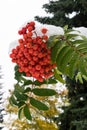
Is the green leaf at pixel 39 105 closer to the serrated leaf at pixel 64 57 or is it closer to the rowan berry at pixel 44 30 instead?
the serrated leaf at pixel 64 57

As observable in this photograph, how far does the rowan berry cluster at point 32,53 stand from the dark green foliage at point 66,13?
32.8ft

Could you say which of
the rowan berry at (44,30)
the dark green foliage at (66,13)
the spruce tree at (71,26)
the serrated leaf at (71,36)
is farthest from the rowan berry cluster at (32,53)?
the dark green foliage at (66,13)

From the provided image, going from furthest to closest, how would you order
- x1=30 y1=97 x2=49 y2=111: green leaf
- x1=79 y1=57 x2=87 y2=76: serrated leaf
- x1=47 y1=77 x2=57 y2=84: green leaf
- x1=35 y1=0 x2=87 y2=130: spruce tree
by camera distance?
x1=35 y1=0 x2=87 y2=130: spruce tree
x1=47 y1=77 x2=57 y2=84: green leaf
x1=30 y1=97 x2=49 y2=111: green leaf
x1=79 y1=57 x2=87 y2=76: serrated leaf

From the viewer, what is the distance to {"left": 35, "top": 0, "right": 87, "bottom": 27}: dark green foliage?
11898 millimetres

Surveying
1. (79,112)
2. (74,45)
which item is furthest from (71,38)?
(79,112)

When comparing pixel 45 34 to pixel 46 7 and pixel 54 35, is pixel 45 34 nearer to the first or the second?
pixel 54 35

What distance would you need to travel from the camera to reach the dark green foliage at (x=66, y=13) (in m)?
11.9

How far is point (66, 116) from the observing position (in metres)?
12.1

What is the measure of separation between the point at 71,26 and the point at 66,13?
90cm

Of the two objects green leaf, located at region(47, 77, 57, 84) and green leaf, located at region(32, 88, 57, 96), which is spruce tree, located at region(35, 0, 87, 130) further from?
green leaf, located at region(32, 88, 57, 96)

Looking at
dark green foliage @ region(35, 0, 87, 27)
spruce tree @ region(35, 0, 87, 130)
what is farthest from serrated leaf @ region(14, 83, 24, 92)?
dark green foliage @ region(35, 0, 87, 27)

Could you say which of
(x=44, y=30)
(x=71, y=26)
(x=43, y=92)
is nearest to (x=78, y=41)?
(x=44, y=30)

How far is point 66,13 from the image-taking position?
1245 centimetres

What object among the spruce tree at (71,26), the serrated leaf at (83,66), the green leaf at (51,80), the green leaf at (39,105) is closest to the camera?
the serrated leaf at (83,66)
